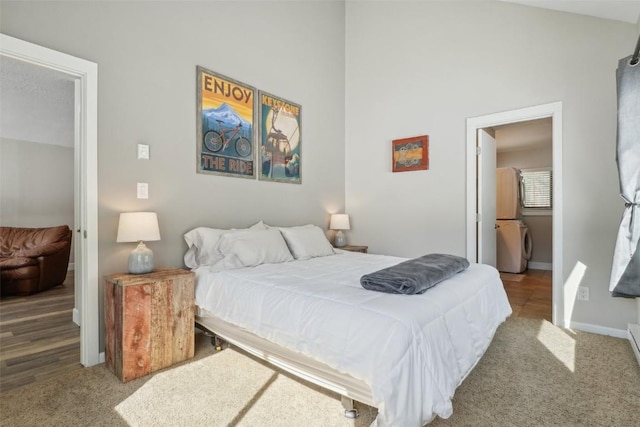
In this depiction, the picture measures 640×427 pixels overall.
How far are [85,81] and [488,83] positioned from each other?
12.1 ft

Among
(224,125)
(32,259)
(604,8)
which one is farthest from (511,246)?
(32,259)

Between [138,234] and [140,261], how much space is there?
0.65ft

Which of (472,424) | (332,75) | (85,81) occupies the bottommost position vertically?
(472,424)

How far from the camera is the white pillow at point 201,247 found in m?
2.66

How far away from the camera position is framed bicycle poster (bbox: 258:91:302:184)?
352 centimetres

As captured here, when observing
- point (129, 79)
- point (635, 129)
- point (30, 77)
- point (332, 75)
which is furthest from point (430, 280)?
point (30, 77)

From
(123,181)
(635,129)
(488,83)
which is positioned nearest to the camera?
(635,129)

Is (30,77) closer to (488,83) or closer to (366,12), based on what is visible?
(366,12)

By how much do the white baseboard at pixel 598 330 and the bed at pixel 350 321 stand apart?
1.05m

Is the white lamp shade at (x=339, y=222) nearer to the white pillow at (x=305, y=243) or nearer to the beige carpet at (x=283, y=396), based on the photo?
the white pillow at (x=305, y=243)

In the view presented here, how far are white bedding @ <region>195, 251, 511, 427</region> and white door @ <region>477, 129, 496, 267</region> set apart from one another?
136 cm

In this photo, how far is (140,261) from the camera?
7.45 feet

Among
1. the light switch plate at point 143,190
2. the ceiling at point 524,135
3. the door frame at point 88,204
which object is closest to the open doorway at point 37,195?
the door frame at point 88,204

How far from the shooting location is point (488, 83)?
3420mm
